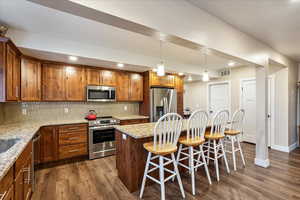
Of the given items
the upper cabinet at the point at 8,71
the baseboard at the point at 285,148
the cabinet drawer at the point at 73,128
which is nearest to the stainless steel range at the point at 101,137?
the cabinet drawer at the point at 73,128

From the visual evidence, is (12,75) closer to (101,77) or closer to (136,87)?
(101,77)

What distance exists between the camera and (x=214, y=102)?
5.49m

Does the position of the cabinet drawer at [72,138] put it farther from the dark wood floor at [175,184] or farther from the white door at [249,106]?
the white door at [249,106]

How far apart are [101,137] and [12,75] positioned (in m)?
2.00

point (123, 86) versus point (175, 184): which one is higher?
point (123, 86)

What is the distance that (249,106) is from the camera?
4504 millimetres

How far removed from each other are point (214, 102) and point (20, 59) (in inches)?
223

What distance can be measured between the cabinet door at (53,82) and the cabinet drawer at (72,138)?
833 millimetres

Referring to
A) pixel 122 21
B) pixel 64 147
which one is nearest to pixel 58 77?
pixel 64 147

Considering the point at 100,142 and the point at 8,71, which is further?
the point at 100,142

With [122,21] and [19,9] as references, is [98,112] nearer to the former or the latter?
[19,9]

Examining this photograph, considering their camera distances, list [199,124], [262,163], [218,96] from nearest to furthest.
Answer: [199,124] < [262,163] < [218,96]

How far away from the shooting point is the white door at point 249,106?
441 cm

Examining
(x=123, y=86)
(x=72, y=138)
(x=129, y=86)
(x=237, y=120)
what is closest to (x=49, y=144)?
(x=72, y=138)
